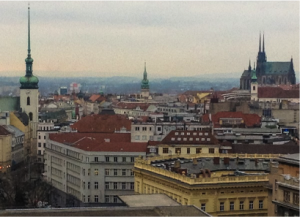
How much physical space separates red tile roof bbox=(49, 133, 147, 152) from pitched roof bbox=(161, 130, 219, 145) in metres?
2.96

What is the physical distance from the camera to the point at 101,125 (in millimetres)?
125125

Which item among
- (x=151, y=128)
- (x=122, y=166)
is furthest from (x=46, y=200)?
A: (x=151, y=128)

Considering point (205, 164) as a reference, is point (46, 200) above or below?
below

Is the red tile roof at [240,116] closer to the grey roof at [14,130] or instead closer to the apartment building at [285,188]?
the grey roof at [14,130]

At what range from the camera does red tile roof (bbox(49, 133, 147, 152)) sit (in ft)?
288

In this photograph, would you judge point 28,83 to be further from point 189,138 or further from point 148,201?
point 148,201

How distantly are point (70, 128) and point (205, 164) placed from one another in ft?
193

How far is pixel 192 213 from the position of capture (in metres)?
39.4

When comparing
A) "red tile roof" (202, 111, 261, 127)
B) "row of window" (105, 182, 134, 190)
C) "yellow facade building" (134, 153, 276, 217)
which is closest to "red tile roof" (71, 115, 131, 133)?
"red tile roof" (202, 111, 261, 127)

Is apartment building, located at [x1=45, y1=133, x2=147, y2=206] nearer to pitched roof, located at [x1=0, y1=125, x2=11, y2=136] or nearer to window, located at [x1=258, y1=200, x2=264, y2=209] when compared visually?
pitched roof, located at [x1=0, y1=125, x2=11, y2=136]

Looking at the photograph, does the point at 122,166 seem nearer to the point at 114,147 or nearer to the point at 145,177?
the point at 114,147

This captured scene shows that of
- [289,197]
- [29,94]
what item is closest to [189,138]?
[289,197]

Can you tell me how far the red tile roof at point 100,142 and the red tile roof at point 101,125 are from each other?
15301 millimetres

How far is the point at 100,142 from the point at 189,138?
1120 centimetres
